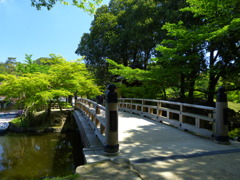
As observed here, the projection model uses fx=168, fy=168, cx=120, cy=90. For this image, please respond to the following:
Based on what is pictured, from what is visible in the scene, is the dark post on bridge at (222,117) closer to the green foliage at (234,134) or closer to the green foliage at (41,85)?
the green foliage at (234,134)

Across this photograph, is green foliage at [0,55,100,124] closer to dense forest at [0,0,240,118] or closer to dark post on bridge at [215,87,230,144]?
dense forest at [0,0,240,118]

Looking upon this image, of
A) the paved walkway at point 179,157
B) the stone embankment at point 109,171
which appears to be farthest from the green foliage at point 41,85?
the stone embankment at point 109,171

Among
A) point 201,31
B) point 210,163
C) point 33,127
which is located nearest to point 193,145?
point 210,163

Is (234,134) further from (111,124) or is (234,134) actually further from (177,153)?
(111,124)

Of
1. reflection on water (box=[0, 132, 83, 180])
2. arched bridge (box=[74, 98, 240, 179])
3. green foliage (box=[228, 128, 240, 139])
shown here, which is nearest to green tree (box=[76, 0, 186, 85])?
green foliage (box=[228, 128, 240, 139])

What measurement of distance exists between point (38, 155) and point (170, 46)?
381 inches

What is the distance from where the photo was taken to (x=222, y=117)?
12.8ft

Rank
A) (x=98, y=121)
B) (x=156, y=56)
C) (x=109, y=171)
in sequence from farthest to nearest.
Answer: (x=156, y=56) < (x=98, y=121) < (x=109, y=171)

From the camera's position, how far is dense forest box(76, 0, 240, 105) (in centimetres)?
700

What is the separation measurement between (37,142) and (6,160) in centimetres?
274

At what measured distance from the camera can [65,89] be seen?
12.0m

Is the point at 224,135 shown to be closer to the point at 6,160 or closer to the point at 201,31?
the point at 201,31

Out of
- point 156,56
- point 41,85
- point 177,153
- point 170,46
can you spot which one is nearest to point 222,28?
point 170,46

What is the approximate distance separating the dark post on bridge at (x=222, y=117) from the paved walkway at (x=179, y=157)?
0.62ft
